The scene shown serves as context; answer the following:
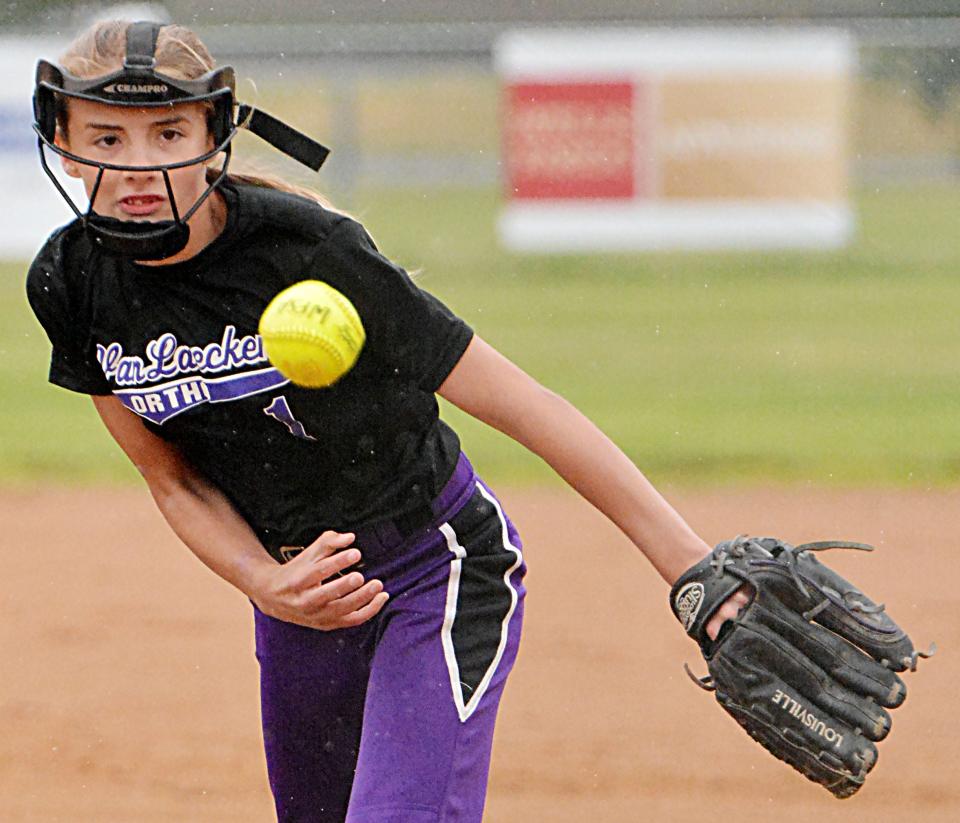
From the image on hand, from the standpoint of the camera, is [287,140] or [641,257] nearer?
[287,140]

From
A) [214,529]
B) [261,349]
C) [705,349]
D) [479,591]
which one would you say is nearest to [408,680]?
[479,591]

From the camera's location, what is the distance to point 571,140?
1180 cm

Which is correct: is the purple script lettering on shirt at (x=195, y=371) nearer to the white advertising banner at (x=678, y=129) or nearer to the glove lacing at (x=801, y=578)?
the glove lacing at (x=801, y=578)

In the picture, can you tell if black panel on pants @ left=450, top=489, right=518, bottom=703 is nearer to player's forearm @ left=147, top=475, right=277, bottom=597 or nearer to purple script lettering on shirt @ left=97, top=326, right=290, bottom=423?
player's forearm @ left=147, top=475, right=277, bottom=597

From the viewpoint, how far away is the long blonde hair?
2490mm

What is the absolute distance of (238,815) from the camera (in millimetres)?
4156

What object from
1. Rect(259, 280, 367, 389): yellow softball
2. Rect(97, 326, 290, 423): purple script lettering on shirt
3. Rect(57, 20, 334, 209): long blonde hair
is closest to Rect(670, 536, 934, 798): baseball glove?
Rect(259, 280, 367, 389): yellow softball

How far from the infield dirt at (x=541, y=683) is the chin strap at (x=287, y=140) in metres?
1.99

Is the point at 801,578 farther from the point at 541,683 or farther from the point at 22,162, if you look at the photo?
the point at 22,162

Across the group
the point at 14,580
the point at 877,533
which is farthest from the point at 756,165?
the point at 14,580

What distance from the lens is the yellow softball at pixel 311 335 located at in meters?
2.27

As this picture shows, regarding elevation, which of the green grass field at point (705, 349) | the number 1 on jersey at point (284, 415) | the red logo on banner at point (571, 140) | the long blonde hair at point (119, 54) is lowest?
the green grass field at point (705, 349)

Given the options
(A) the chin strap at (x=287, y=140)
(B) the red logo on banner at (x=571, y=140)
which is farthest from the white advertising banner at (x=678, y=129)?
(A) the chin strap at (x=287, y=140)

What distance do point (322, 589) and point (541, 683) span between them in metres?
2.80
